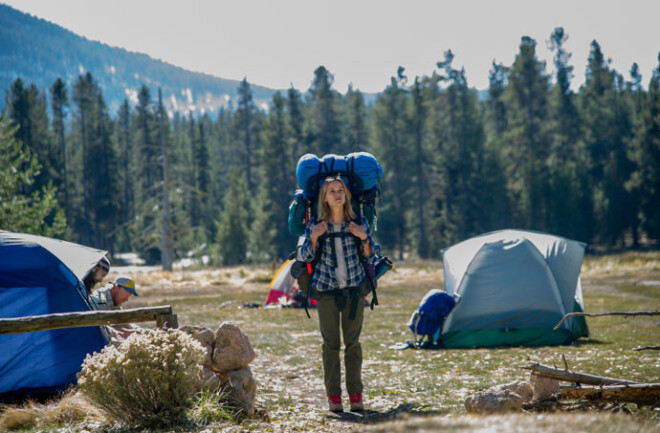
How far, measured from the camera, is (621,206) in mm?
48469

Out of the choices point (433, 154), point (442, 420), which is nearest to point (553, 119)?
point (433, 154)

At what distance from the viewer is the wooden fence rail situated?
Answer: 193 inches

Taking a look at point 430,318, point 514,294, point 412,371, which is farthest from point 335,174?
point 514,294

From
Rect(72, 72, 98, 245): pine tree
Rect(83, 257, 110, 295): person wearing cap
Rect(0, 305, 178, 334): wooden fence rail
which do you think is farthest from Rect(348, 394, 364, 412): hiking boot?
Rect(72, 72, 98, 245): pine tree

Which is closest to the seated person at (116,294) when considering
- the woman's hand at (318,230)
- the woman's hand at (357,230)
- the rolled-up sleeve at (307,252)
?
the rolled-up sleeve at (307,252)

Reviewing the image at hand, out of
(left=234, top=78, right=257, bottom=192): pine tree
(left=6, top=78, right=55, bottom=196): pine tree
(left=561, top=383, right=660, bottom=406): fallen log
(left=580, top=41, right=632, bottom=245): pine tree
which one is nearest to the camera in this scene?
(left=561, top=383, right=660, bottom=406): fallen log

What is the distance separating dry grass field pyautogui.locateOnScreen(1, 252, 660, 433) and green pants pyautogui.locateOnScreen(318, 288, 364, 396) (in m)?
0.28

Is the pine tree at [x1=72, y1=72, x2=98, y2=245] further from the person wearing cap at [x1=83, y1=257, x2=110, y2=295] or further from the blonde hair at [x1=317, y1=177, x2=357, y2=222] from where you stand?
the blonde hair at [x1=317, y1=177, x2=357, y2=222]

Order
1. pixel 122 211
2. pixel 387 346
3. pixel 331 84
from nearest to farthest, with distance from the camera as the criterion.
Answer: pixel 387 346
pixel 331 84
pixel 122 211

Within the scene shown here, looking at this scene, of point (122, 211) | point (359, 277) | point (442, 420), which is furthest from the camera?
point (122, 211)

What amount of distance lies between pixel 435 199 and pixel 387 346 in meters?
46.3

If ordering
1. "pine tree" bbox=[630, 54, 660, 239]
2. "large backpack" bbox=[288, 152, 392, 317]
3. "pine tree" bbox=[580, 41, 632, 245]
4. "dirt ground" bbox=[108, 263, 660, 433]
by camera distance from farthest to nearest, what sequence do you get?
"pine tree" bbox=[580, 41, 632, 245] < "pine tree" bbox=[630, 54, 660, 239] < "large backpack" bbox=[288, 152, 392, 317] < "dirt ground" bbox=[108, 263, 660, 433]

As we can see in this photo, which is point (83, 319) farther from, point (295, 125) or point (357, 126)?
point (357, 126)

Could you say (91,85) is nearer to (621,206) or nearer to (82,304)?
(621,206)
